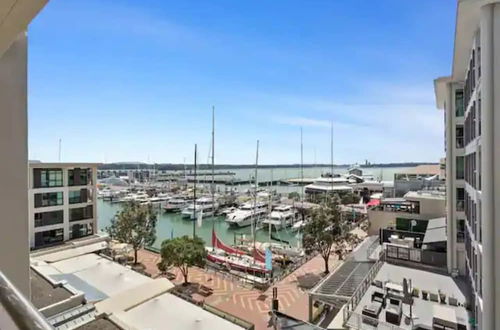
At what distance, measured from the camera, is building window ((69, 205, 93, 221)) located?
63.9ft

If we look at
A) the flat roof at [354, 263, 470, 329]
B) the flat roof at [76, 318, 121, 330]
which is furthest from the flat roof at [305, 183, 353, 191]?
the flat roof at [76, 318, 121, 330]

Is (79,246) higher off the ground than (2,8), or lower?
lower

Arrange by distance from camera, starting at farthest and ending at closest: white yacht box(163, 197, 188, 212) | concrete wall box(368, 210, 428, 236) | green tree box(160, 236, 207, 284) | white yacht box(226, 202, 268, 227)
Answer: white yacht box(163, 197, 188, 212) < white yacht box(226, 202, 268, 227) < concrete wall box(368, 210, 428, 236) < green tree box(160, 236, 207, 284)

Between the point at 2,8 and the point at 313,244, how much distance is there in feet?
49.9

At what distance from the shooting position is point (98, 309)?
861 cm

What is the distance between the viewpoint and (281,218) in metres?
28.6

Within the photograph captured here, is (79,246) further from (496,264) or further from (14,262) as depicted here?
(496,264)

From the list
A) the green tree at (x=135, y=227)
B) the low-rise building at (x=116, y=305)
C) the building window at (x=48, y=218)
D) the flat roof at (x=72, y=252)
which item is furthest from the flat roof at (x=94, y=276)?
the building window at (x=48, y=218)

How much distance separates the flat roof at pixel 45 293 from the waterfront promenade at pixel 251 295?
5379mm

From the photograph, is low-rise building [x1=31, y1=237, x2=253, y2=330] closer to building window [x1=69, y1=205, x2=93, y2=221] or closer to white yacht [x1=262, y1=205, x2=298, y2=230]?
building window [x1=69, y1=205, x2=93, y2=221]

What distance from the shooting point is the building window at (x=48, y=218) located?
17.9 meters

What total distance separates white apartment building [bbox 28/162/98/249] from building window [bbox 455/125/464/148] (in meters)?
20.7

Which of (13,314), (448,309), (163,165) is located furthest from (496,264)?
(163,165)

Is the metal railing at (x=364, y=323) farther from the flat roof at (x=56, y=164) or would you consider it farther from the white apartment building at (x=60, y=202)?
the flat roof at (x=56, y=164)
